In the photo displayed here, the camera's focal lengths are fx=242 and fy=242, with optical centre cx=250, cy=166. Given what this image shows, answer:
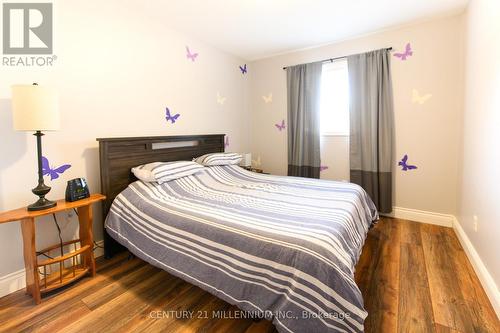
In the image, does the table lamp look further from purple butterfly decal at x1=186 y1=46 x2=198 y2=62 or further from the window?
the window

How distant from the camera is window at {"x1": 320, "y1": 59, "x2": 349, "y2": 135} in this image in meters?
3.31

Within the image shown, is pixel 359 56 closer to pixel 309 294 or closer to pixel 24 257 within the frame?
pixel 309 294

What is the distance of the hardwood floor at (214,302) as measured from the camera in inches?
55.6

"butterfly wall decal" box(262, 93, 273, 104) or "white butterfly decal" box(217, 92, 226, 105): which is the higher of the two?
"butterfly wall decal" box(262, 93, 273, 104)

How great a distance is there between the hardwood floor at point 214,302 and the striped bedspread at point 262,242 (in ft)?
0.78

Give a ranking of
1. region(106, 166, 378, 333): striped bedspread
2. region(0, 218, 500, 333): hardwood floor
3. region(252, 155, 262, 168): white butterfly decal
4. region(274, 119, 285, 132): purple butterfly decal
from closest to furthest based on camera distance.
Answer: region(106, 166, 378, 333): striped bedspread, region(0, 218, 500, 333): hardwood floor, region(274, 119, 285, 132): purple butterfly decal, region(252, 155, 262, 168): white butterfly decal

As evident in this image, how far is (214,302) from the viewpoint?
1.63 meters

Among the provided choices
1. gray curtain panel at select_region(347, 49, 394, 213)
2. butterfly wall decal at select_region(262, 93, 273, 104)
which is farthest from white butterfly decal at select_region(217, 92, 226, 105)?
gray curtain panel at select_region(347, 49, 394, 213)

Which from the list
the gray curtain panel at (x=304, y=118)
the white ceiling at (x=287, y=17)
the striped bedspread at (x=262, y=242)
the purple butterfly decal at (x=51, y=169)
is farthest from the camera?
the gray curtain panel at (x=304, y=118)

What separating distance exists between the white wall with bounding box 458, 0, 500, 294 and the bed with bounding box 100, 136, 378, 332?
0.78 m

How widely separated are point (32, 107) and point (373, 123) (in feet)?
10.8

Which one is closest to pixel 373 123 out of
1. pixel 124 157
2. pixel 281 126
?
pixel 281 126

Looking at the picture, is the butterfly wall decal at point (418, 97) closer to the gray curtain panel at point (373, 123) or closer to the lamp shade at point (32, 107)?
the gray curtain panel at point (373, 123)

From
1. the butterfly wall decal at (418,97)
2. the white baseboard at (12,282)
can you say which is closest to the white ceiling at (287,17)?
the butterfly wall decal at (418,97)
